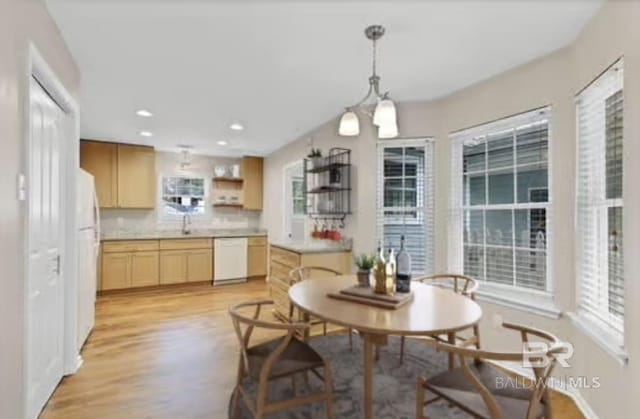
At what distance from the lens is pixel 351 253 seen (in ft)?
13.1

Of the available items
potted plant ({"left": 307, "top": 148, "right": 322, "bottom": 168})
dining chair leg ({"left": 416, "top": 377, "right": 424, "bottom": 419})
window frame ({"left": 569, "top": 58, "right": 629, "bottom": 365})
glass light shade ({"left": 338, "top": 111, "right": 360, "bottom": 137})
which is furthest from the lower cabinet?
window frame ({"left": 569, "top": 58, "right": 629, "bottom": 365})

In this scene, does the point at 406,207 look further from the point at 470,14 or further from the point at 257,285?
the point at 257,285

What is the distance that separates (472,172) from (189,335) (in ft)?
10.5

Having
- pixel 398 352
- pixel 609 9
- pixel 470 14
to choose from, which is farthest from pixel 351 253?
pixel 609 9

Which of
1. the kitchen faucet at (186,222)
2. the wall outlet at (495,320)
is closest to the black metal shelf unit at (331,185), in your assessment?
the wall outlet at (495,320)

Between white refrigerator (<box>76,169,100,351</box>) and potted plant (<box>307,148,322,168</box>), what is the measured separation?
238 cm

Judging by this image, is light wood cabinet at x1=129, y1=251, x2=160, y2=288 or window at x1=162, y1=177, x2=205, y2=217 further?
window at x1=162, y1=177, x2=205, y2=217

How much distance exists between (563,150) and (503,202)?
640 mm

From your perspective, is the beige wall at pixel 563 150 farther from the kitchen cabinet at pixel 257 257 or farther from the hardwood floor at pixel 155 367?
the kitchen cabinet at pixel 257 257

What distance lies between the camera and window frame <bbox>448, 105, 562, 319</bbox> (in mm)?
2650

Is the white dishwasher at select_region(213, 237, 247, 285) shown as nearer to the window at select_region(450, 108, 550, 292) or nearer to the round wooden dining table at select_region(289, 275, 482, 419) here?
the window at select_region(450, 108, 550, 292)

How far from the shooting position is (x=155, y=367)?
2.91 meters

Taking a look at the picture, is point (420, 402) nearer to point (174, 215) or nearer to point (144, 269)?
point (144, 269)

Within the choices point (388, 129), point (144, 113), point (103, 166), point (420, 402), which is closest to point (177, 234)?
point (103, 166)
